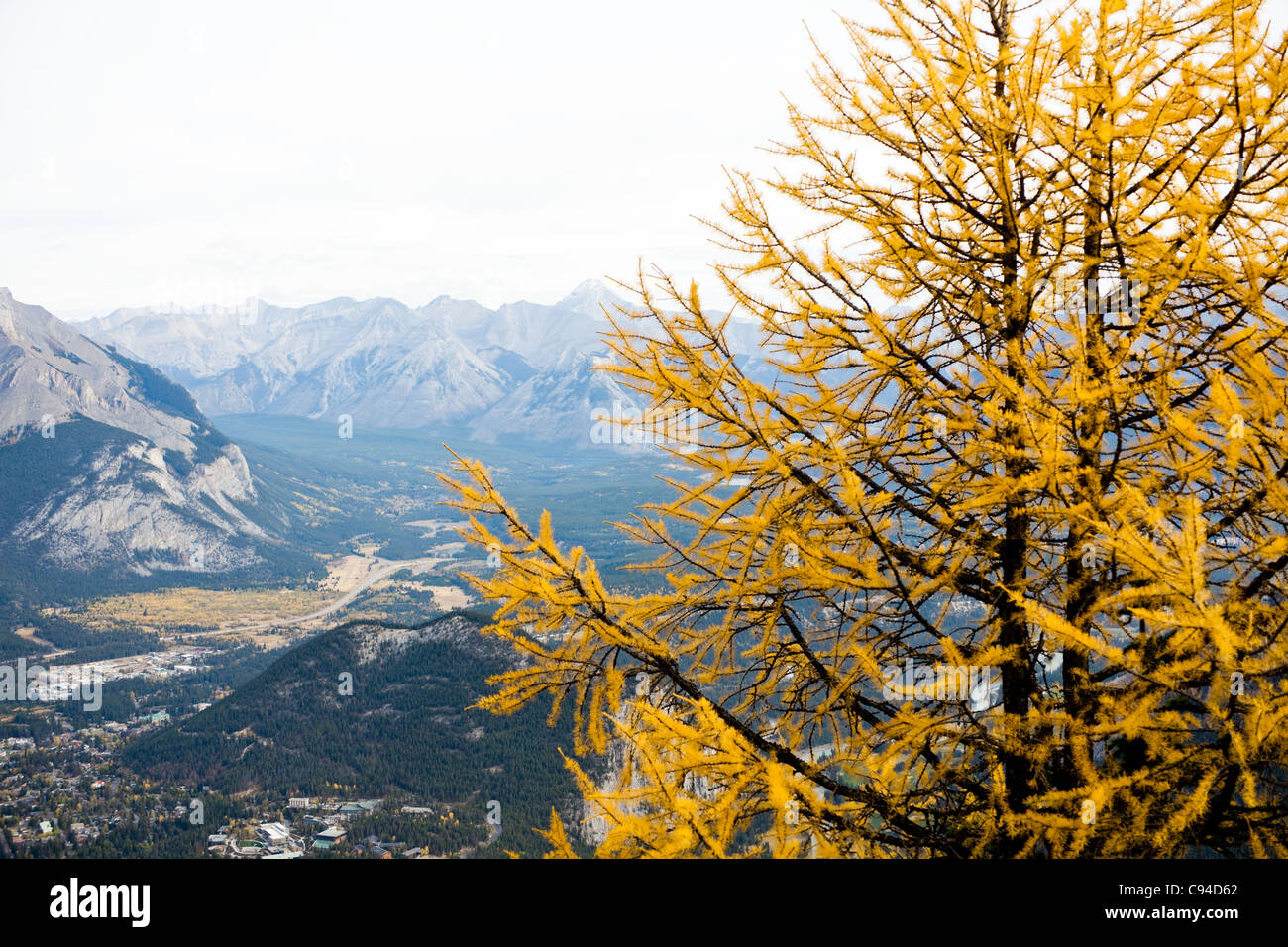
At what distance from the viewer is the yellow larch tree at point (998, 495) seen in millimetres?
3867

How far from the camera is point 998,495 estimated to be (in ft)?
13.9

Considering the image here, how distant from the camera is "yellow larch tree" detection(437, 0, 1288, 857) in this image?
12.7 feet

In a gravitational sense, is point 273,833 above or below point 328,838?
below

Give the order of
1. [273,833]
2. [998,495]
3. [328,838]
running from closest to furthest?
[998,495] → [328,838] → [273,833]

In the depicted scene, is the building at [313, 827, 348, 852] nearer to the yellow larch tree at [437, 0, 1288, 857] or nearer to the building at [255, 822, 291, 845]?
the building at [255, 822, 291, 845]

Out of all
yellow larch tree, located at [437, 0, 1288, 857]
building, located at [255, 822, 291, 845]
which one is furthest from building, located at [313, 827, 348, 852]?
yellow larch tree, located at [437, 0, 1288, 857]

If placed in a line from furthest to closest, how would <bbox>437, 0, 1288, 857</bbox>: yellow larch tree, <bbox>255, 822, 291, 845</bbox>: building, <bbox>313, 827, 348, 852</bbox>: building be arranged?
<bbox>255, 822, 291, 845</bbox>: building → <bbox>313, 827, 348, 852</bbox>: building → <bbox>437, 0, 1288, 857</bbox>: yellow larch tree

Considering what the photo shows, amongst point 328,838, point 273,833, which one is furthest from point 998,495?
point 273,833

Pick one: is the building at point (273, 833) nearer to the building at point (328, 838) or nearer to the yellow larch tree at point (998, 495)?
the building at point (328, 838)

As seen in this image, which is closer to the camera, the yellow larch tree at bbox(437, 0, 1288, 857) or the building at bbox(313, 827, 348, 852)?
the yellow larch tree at bbox(437, 0, 1288, 857)

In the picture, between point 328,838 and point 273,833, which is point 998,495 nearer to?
point 328,838

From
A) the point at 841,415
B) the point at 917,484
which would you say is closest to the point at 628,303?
the point at 841,415
